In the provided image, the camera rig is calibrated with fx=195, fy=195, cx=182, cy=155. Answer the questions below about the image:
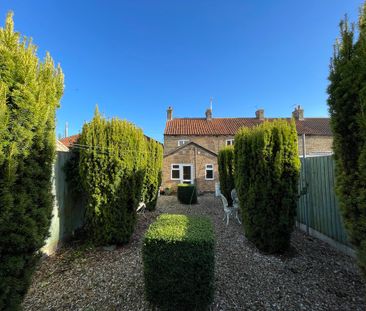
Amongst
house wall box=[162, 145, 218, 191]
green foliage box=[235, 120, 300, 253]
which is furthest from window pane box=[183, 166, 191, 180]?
green foliage box=[235, 120, 300, 253]

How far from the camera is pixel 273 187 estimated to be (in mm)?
3916

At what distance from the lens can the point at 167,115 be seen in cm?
2153

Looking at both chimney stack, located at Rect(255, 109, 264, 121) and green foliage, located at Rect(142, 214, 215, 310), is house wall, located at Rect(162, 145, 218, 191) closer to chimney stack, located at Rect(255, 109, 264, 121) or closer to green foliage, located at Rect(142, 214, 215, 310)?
chimney stack, located at Rect(255, 109, 264, 121)

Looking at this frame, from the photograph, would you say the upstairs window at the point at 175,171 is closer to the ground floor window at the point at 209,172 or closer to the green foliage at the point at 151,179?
the ground floor window at the point at 209,172

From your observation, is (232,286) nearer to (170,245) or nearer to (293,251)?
(170,245)

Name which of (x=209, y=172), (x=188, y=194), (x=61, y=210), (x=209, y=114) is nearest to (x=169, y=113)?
(x=209, y=114)

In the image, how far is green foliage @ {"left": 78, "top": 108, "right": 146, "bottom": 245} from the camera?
4.06 m

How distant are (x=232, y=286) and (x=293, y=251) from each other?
191 centimetres

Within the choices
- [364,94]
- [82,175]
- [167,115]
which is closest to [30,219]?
[82,175]

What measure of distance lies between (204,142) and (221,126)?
9.47ft

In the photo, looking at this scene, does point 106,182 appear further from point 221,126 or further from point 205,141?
point 221,126

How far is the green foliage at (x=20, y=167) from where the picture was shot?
6.14 feet

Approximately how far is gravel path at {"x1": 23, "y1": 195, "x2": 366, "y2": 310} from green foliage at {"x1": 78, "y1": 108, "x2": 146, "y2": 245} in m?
0.46

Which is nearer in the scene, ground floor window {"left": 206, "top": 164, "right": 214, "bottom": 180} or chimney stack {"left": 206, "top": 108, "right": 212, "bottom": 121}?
ground floor window {"left": 206, "top": 164, "right": 214, "bottom": 180}
